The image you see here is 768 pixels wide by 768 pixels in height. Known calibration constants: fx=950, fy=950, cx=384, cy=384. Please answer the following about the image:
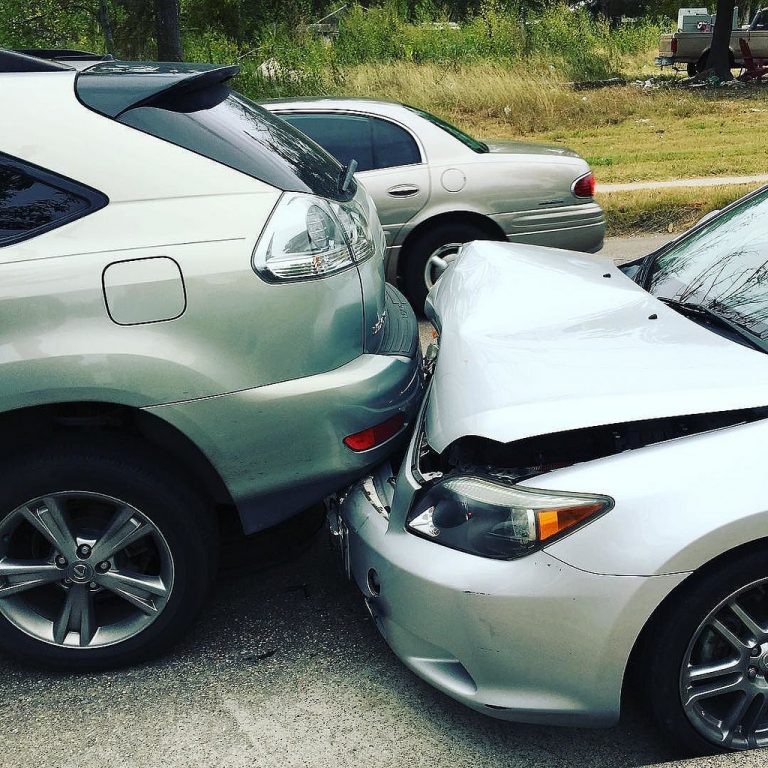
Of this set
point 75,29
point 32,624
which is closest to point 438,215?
point 32,624

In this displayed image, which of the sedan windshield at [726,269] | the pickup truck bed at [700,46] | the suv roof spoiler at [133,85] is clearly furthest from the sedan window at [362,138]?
the pickup truck bed at [700,46]

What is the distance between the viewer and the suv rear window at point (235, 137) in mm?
2943

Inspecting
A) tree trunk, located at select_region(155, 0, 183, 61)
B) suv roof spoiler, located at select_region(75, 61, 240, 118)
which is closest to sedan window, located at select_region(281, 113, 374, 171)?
suv roof spoiler, located at select_region(75, 61, 240, 118)

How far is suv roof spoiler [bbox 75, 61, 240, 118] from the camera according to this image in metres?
2.91

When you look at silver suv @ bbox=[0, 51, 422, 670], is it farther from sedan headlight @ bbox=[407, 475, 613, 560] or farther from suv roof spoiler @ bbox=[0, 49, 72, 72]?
sedan headlight @ bbox=[407, 475, 613, 560]

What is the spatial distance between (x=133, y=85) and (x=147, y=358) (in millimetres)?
902

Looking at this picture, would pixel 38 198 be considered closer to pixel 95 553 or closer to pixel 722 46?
pixel 95 553

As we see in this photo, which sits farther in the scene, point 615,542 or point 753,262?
point 753,262

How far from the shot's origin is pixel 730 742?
2.45 metres

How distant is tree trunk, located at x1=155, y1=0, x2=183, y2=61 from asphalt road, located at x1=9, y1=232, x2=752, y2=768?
36.2 ft

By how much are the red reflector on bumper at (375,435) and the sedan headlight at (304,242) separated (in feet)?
1.67

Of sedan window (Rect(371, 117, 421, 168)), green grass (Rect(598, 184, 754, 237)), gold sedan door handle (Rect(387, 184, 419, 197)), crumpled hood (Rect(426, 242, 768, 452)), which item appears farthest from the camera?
green grass (Rect(598, 184, 754, 237))

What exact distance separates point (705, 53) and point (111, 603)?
27.2m

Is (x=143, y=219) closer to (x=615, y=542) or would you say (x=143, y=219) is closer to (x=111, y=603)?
(x=111, y=603)
